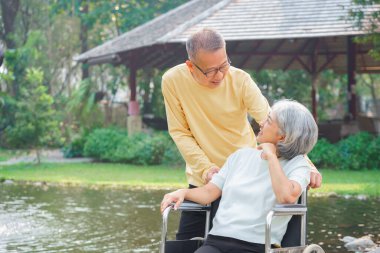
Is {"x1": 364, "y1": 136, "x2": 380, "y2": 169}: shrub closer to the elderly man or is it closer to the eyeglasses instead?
the elderly man

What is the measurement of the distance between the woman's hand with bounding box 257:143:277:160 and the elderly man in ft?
1.28

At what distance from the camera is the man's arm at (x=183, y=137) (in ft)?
15.3

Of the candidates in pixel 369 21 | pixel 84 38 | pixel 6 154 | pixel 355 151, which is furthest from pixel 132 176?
pixel 84 38

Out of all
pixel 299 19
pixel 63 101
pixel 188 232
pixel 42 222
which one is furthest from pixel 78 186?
pixel 63 101

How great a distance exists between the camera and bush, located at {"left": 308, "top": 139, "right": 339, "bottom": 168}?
18.0 meters

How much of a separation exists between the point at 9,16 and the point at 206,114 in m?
28.4

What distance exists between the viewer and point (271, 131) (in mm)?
4230

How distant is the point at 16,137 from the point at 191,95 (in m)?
16.2

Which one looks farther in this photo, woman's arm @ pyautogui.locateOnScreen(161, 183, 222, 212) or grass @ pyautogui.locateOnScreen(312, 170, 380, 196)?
grass @ pyautogui.locateOnScreen(312, 170, 380, 196)

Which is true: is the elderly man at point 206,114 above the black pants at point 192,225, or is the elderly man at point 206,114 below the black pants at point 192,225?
above

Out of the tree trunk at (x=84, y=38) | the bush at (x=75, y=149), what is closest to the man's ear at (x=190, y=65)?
the bush at (x=75, y=149)

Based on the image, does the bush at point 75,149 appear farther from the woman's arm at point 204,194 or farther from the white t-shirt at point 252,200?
the white t-shirt at point 252,200

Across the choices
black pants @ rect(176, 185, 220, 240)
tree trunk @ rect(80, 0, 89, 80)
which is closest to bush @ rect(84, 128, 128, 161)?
tree trunk @ rect(80, 0, 89, 80)

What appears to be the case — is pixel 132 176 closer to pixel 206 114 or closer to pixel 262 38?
pixel 262 38
